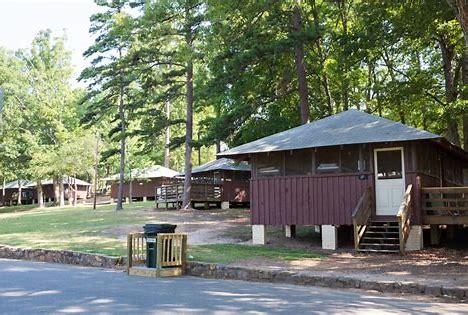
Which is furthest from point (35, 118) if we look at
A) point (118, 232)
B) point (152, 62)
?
point (118, 232)

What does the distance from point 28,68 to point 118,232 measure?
115 feet

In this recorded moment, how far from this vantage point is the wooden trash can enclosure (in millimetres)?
12039

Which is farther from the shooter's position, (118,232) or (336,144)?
(118,232)

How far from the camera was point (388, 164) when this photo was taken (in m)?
16.2

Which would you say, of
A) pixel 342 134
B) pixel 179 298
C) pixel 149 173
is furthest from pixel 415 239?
pixel 149 173

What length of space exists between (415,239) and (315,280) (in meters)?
5.98

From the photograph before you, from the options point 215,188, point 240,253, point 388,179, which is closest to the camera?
point 240,253

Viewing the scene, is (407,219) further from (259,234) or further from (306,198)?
(259,234)

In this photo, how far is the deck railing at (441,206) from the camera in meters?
15.1

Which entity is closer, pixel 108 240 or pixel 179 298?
pixel 179 298

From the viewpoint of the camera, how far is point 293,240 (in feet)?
59.9

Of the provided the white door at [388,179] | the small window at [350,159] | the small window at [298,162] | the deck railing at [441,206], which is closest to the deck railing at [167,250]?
the small window at [298,162]

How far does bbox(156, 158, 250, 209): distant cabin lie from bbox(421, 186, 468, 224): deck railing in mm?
15329

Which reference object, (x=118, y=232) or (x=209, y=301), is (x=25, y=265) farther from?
(x=209, y=301)
